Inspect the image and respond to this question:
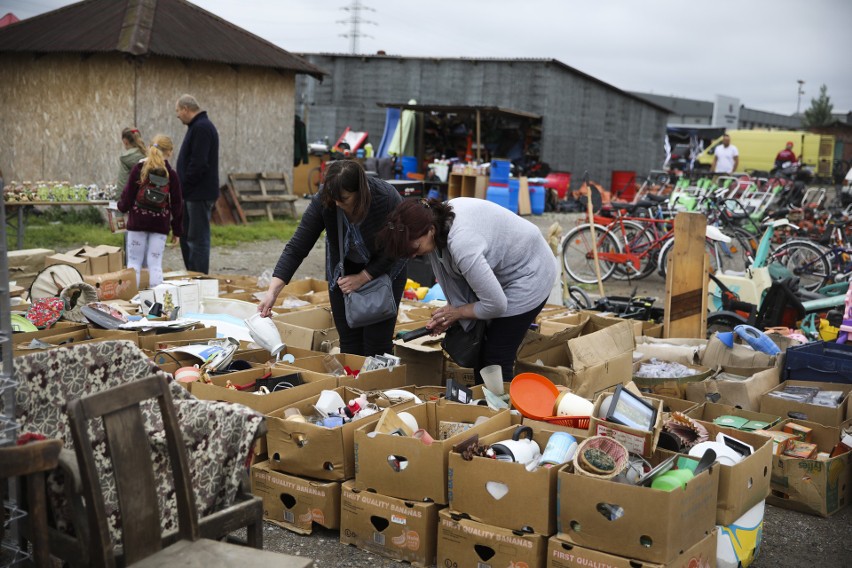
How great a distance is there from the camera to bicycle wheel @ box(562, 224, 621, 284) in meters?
10.5

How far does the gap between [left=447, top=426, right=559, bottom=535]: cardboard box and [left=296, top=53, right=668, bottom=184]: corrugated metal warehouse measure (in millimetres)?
18812

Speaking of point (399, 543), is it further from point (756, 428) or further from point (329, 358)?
point (756, 428)

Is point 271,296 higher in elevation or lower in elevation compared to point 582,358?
higher

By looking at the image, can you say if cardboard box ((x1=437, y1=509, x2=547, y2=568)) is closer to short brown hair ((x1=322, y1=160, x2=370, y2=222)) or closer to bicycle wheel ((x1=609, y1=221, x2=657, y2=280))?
short brown hair ((x1=322, y1=160, x2=370, y2=222))

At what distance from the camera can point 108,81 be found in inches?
507

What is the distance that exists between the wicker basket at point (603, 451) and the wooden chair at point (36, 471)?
5.82ft

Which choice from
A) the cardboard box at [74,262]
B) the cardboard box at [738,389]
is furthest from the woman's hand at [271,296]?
A: the cardboard box at [74,262]

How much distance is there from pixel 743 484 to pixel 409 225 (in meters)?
1.73

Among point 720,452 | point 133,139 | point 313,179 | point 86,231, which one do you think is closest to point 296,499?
point 720,452

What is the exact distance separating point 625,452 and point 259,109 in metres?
12.7

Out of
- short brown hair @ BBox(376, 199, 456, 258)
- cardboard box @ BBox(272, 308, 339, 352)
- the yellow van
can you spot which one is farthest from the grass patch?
the yellow van

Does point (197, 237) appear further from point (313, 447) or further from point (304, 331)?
point (313, 447)

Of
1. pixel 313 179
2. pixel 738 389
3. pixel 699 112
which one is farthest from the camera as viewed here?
pixel 699 112

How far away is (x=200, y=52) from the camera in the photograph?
13.4 metres
